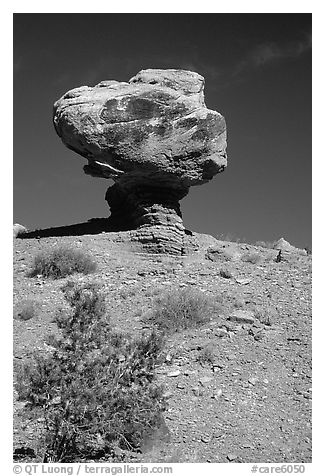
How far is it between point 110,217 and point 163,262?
396cm

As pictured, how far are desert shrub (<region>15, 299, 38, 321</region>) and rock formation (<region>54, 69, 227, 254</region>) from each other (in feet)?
15.2

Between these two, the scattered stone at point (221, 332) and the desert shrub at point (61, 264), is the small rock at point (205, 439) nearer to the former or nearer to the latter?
the scattered stone at point (221, 332)

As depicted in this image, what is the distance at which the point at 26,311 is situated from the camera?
1372cm

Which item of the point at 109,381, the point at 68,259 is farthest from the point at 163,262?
the point at 109,381

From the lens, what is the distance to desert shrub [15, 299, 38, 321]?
1369cm

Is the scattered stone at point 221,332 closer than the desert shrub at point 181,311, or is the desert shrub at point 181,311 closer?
the scattered stone at point 221,332

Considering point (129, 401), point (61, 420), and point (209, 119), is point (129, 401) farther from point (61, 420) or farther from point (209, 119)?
point (209, 119)

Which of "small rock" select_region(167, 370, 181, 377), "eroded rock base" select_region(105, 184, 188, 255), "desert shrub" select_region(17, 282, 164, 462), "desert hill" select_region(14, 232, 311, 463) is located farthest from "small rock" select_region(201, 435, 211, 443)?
"eroded rock base" select_region(105, 184, 188, 255)

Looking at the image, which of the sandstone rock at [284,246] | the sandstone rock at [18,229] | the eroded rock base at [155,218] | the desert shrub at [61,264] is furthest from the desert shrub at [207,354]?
the sandstone rock at [284,246]

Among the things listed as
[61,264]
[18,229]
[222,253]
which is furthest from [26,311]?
[18,229]

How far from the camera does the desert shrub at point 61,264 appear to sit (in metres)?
16.3

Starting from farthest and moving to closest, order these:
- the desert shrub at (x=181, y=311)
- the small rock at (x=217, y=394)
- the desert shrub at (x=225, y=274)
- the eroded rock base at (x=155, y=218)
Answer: the eroded rock base at (x=155, y=218) < the desert shrub at (x=225, y=274) < the desert shrub at (x=181, y=311) < the small rock at (x=217, y=394)

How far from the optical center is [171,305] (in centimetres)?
1393

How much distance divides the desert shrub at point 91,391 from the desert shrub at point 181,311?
13.7 ft
